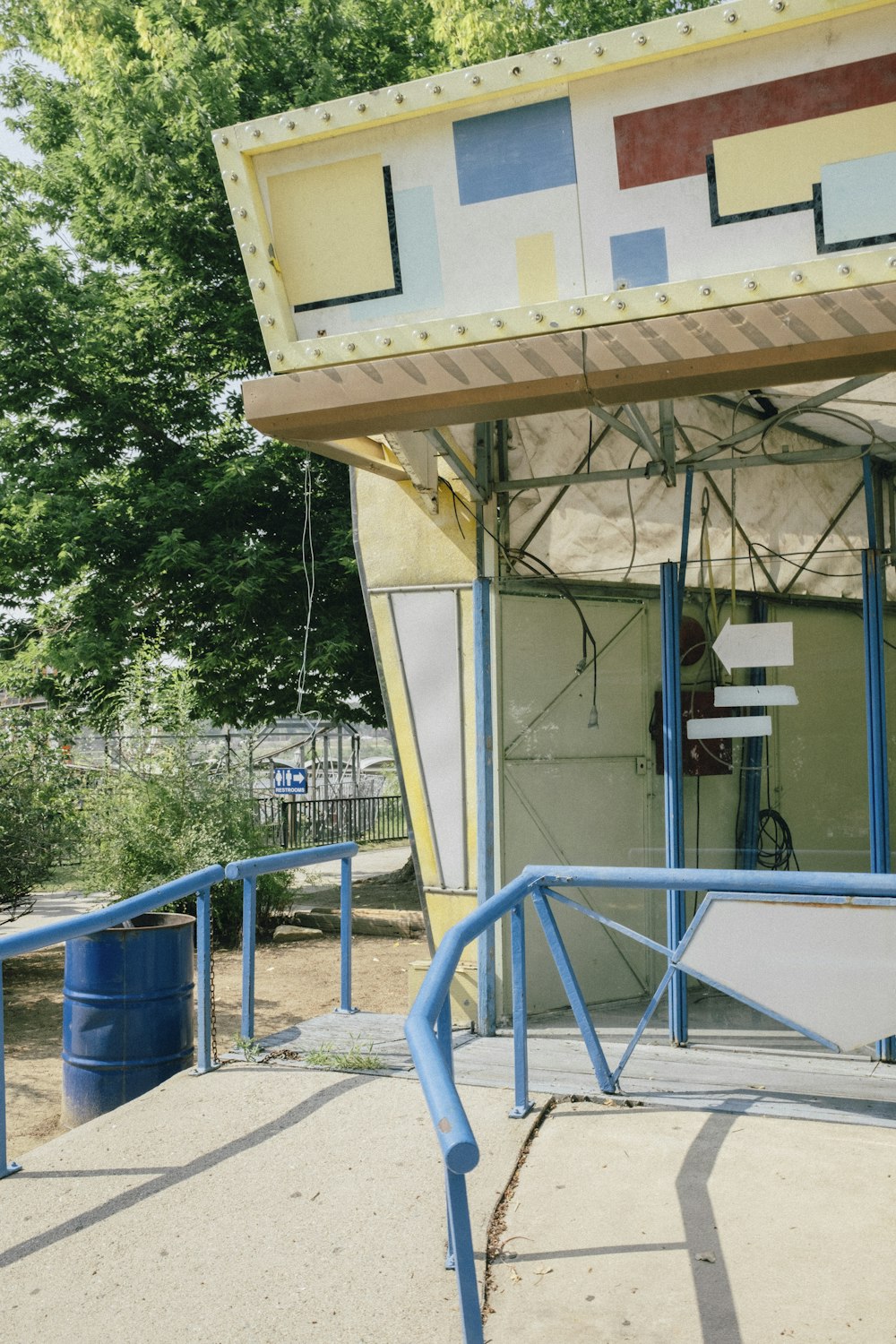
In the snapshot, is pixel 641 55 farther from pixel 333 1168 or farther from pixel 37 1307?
pixel 37 1307

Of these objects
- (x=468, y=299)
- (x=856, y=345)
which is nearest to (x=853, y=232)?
(x=856, y=345)

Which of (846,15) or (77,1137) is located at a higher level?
(846,15)

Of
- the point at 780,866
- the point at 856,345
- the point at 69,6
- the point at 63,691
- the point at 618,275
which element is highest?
the point at 69,6

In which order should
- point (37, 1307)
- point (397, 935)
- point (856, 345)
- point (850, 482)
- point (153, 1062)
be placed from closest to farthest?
point (37, 1307) → point (856, 345) → point (153, 1062) → point (850, 482) → point (397, 935)

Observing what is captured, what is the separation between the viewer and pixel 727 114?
3992mm

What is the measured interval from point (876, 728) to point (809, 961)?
1.92 meters

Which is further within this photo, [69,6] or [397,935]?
[69,6]

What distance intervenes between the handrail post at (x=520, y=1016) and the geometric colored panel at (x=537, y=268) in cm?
244

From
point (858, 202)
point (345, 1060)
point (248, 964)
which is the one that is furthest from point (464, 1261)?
point (858, 202)

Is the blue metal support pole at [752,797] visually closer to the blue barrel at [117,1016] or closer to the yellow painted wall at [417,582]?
the yellow painted wall at [417,582]

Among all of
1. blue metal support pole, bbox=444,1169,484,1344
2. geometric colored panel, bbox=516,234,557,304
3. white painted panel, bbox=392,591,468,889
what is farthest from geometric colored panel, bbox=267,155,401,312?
blue metal support pole, bbox=444,1169,484,1344

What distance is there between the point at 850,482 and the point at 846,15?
321cm

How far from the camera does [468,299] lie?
4.50m

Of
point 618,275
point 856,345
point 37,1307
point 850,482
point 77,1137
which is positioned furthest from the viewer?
point 850,482
